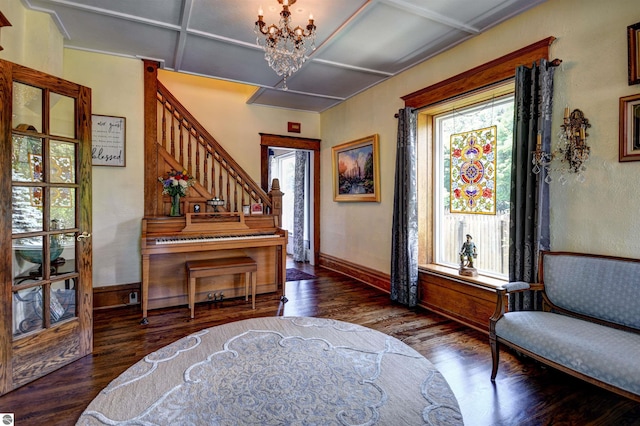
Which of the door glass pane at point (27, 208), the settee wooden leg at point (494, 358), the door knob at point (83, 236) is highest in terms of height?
the door glass pane at point (27, 208)

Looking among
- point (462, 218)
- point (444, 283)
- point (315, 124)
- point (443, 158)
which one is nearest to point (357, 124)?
point (315, 124)

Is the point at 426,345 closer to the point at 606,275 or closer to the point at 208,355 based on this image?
the point at 606,275

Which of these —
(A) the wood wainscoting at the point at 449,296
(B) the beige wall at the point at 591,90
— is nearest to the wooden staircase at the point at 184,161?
(A) the wood wainscoting at the point at 449,296

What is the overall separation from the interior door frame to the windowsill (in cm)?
263

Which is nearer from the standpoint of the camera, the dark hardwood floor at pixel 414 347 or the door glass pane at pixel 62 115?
the dark hardwood floor at pixel 414 347

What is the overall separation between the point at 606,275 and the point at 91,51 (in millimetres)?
5141

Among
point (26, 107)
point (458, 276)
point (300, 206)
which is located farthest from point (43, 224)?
point (300, 206)

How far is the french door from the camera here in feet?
7.16

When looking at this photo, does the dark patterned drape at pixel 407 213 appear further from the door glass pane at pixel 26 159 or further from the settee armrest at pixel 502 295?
the door glass pane at pixel 26 159

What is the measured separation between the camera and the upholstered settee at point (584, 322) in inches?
68.7

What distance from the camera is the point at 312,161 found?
614 centimetres

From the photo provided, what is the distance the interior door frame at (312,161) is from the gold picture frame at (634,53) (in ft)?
14.6

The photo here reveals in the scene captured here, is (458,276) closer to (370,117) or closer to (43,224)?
(370,117)

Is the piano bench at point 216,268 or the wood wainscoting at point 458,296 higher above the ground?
the piano bench at point 216,268
